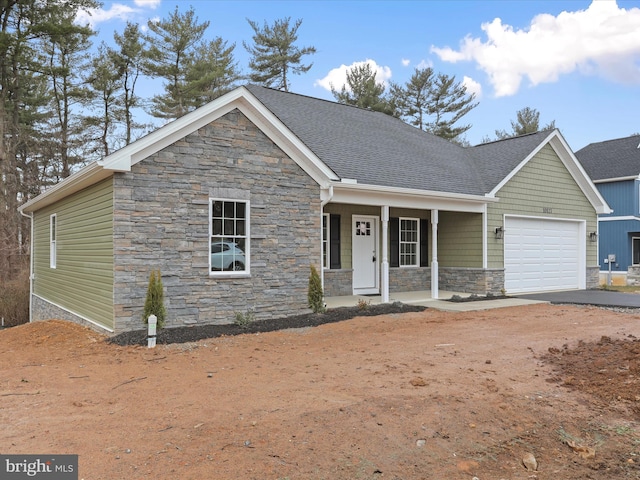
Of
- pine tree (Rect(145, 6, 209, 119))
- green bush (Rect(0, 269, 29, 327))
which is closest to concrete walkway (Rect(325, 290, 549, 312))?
green bush (Rect(0, 269, 29, 327))

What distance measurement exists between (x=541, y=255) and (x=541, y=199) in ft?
6.08

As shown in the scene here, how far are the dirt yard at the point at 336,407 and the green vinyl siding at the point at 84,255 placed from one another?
1193 millimetres

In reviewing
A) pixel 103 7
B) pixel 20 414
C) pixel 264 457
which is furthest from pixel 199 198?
pixel 103 7

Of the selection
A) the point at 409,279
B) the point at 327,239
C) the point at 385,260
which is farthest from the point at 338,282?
the point at 409,279

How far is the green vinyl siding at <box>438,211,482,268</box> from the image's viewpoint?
14.3 m

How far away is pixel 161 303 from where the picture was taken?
830 centimetres

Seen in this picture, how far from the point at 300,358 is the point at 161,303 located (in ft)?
9.61

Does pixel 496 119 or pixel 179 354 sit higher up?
pixel 496 119

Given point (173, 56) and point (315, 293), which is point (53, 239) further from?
point (173, 56)

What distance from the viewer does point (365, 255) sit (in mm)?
14000

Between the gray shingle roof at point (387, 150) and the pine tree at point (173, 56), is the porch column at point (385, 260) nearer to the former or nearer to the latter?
the gray shingle roof at point (387, 150)

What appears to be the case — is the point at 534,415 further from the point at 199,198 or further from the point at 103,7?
the point at 103,7

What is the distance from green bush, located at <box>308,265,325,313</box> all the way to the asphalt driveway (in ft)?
23.0

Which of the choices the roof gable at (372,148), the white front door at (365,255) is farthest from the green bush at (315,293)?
the white front door at (365,255)
